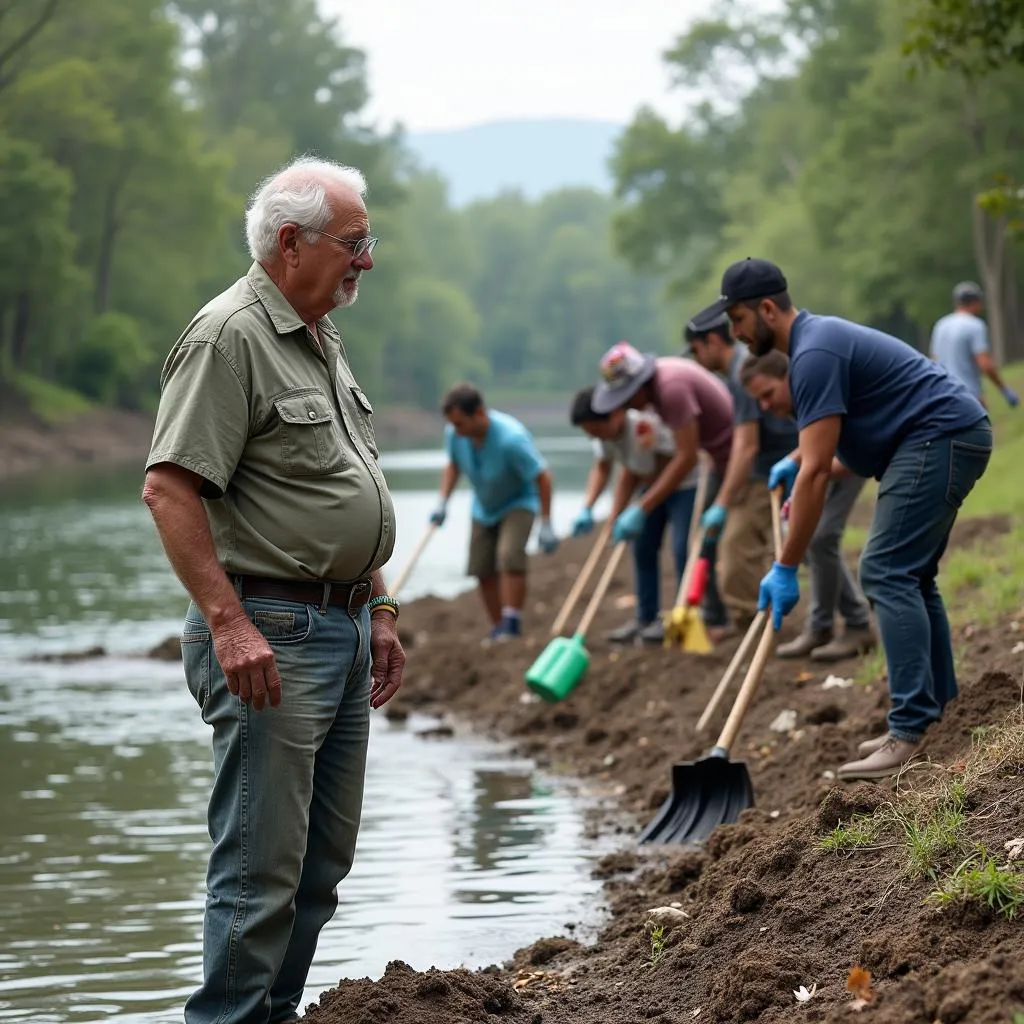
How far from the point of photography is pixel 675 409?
10578mm

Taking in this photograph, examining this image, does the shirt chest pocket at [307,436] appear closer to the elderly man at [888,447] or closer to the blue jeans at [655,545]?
the elderly man at [888,447]

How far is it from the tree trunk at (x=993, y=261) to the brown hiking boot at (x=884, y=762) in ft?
95.6

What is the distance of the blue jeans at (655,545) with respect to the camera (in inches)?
444

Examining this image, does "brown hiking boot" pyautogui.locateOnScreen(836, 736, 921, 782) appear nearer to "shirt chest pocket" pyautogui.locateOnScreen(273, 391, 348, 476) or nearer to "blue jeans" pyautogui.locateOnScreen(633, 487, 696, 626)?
"shirt chest pocket" pyautogui.locateOnScreen(273, 391, 348, 476)

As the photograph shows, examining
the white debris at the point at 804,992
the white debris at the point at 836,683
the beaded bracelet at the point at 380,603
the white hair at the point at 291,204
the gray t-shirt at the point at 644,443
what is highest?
the white hair at the point at 291,204

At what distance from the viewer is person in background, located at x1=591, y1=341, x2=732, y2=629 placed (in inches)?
417

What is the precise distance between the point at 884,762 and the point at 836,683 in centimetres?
237

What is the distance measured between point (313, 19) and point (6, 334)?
34682mm

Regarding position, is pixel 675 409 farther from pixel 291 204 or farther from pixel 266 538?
pixel 266 538

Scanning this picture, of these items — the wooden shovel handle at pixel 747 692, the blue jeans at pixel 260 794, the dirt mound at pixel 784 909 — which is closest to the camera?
the dirt mound at pixel 784 909

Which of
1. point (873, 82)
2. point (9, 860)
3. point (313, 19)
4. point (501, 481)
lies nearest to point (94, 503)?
point (873, 82)

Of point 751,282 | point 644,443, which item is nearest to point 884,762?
point 751,282

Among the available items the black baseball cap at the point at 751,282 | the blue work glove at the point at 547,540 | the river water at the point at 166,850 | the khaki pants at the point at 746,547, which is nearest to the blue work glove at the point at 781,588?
the black baseball cap at the point at 751,282

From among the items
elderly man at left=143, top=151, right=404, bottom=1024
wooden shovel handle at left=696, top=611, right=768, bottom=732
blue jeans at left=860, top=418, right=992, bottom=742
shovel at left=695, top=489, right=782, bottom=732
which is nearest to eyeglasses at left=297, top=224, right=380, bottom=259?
elderly man at left=143, top=151, right=404, bottom=1024
